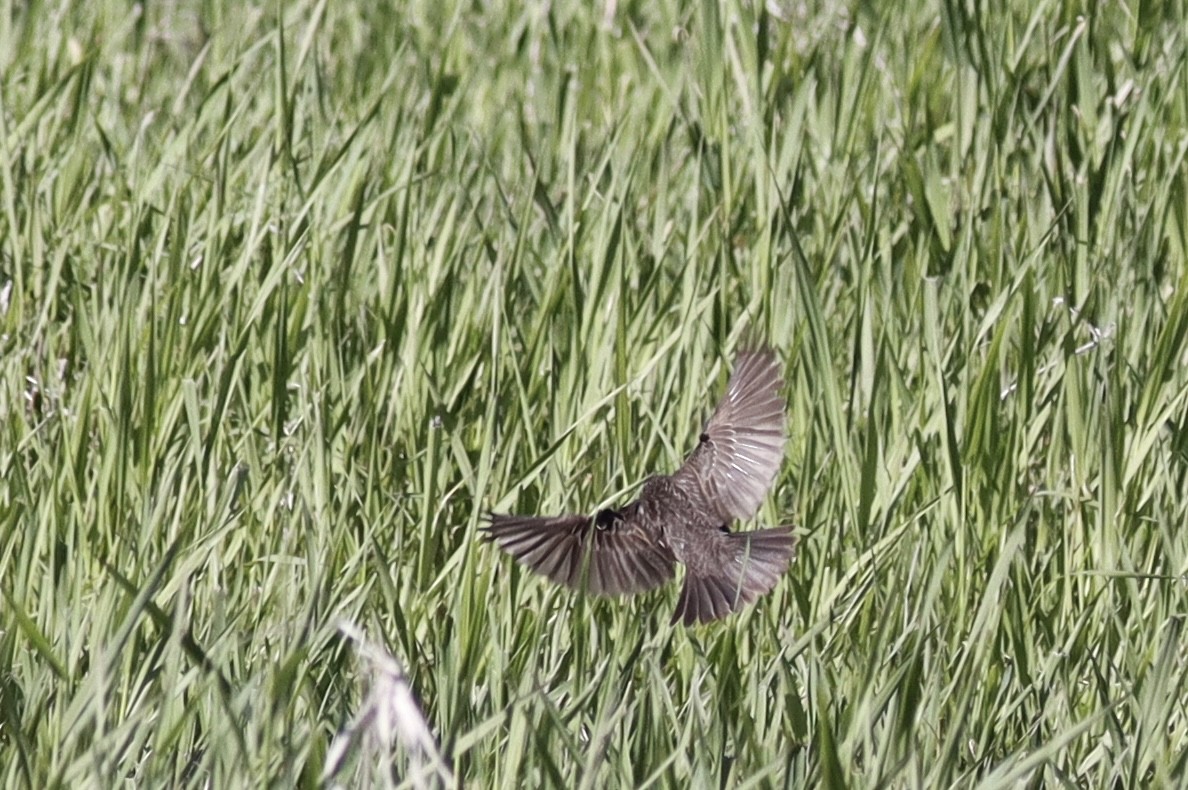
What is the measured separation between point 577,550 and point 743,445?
0.32 meters

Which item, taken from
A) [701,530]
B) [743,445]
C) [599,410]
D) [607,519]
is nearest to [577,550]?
[607,519]

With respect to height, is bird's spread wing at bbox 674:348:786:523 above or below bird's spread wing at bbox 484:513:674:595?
above

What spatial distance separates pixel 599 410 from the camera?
8.68 feet

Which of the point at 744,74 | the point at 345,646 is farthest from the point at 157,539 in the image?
the point at 744,74

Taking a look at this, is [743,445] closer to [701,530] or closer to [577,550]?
[701,530]

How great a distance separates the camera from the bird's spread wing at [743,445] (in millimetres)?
2234

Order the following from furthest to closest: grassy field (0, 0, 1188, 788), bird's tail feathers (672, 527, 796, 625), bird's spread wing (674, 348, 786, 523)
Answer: bird's spread wing (674, 348, 786, 523)
bird's tail feathers (672, 527, 796, 625)
grassy field (0, 0, 1188, 788)

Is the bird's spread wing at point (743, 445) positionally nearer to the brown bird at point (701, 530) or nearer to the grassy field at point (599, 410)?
Answer: the brown bird at point (701, 530)

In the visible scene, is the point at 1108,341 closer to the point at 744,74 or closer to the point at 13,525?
the point at 744,74

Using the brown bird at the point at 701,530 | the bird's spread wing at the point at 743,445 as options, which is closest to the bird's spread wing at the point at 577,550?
the brown bird at the point at 701,530

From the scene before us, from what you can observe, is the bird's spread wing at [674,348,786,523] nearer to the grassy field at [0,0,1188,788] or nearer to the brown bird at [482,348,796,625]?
the brown bird at [482,348,796,625]

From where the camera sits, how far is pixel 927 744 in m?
1.86

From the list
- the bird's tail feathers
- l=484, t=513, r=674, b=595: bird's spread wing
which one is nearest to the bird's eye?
l=484, t=513, r=674, b=595: bird's spread wing

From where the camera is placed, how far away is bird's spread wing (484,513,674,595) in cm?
204
